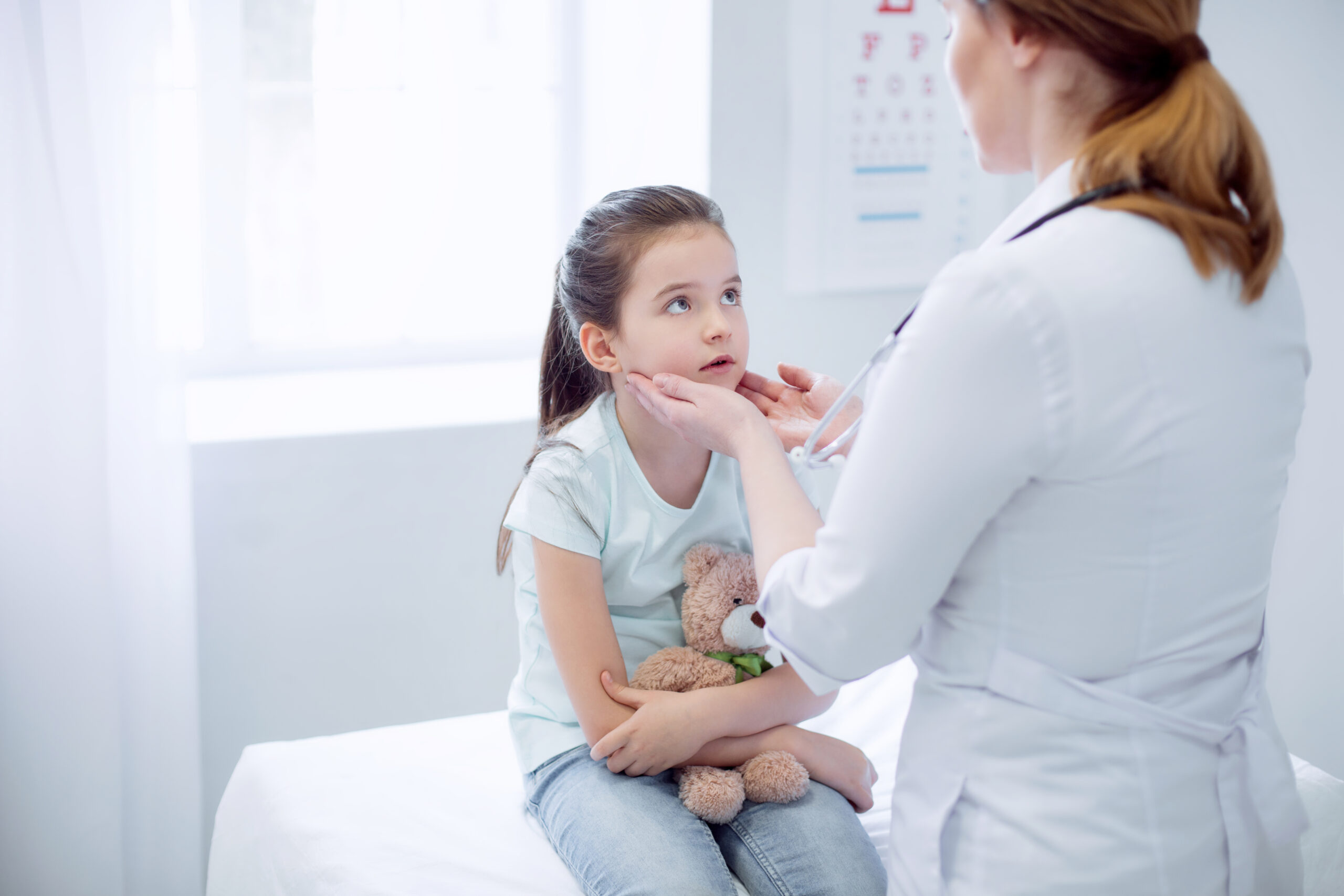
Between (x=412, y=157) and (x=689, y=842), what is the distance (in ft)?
5.25

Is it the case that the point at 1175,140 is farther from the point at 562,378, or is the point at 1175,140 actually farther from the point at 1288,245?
the point at 1288,245

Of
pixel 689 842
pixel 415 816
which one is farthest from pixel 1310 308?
pixel 415 816

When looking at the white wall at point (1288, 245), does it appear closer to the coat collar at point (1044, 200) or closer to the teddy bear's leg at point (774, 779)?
the teddy bear's leg at point (774, 779)

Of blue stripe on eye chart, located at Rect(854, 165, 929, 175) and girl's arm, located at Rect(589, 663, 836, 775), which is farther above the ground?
blue stripe on eye chart, located at Rect(854, 165, 929, 175)

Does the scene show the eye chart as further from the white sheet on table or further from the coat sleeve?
the coat sleeve

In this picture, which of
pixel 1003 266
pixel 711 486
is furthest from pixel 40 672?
pixel 1003 266

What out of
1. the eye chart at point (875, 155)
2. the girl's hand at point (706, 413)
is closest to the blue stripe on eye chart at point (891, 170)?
the eye chart at point (875, 155)

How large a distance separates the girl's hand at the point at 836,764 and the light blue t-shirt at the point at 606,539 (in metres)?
0.19

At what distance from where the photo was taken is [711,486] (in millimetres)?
1368

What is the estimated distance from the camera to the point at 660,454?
136cm

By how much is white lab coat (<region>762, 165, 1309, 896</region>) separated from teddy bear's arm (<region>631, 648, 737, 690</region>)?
36 centimetres

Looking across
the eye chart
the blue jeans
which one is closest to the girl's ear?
the blue jeans

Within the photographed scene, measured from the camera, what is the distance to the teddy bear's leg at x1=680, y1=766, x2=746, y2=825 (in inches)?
47.4

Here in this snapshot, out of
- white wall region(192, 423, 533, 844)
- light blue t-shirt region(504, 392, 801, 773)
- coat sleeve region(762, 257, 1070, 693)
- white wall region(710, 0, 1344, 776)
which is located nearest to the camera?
coat sleeve region(762, 257, 1070, 693)
